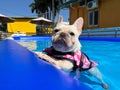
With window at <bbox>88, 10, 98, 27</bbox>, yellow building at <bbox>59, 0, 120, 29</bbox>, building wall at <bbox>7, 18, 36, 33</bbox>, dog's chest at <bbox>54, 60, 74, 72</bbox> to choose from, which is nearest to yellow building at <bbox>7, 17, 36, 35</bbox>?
building wall at <bbox>7, 18, 36, 33</bbox>

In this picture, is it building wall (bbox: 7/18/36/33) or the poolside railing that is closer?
the poolside railing

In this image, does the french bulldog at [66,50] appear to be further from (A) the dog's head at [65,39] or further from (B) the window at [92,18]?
(B) the window at [92,18]

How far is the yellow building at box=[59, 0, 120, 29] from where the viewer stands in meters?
16.6

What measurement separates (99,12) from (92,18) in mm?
1396

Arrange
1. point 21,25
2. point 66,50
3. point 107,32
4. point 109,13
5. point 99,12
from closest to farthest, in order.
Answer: point 66,50 < point 107,32 < point 109,13 < point 99,12 < point 21,25

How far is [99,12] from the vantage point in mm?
19156

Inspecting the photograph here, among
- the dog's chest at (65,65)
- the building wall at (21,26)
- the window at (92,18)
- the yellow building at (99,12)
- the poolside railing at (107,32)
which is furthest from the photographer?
the building wall at (21,26)

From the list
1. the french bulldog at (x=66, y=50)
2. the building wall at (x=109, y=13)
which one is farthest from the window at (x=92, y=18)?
the french bulldog at (x=66, y=50)

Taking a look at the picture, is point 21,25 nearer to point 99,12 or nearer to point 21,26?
point 21,26

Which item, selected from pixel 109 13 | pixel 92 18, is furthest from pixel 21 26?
pixel 109 13

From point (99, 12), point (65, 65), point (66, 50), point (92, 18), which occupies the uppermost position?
point (99, 12)

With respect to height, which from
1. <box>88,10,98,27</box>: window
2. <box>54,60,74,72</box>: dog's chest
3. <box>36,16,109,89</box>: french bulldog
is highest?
<box>88,10,98,27</box>: window

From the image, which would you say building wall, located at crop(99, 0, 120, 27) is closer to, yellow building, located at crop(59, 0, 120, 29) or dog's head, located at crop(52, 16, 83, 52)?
yellow building, located at crop(59, 0, 120, 29)

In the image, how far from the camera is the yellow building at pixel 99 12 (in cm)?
1664
